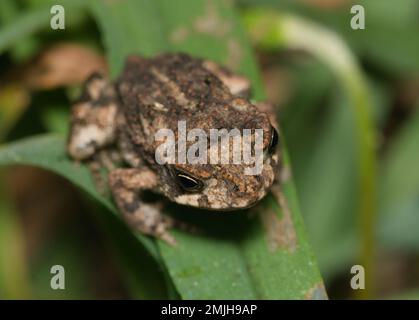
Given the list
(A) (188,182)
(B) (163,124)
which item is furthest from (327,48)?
(A) (188,182)

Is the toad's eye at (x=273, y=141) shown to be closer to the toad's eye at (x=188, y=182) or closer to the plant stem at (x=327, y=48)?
the toad's eye at (x=188, y=182)

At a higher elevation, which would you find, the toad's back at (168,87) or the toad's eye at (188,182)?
the toad's back at (168,87)

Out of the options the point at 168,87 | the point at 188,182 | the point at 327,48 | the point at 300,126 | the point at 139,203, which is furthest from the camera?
the point at 300,126

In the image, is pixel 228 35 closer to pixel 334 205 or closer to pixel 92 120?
pixel 92 120

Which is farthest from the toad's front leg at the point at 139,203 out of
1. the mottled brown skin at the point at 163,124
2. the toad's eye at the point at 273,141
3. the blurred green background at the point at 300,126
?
the toad's eye at the point at 273,141

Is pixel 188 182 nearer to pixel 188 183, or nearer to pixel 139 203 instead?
pixel 188 183
